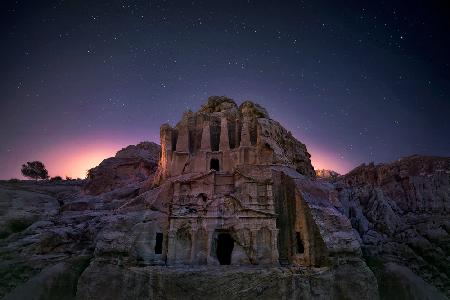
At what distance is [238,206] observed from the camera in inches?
1492

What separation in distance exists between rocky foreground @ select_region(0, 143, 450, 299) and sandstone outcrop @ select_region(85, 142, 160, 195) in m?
10.8

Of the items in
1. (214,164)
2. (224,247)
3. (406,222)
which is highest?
(214,164)

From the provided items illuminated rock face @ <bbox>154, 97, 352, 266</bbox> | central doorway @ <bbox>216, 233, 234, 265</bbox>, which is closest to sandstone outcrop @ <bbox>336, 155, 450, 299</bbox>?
illuminated rock face @ <bbox>154, 97, 352, 266</bbox>

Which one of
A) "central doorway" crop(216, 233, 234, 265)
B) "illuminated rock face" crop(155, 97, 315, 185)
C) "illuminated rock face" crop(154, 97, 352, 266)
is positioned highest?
"illuminated rock face" crop(155, 97, 315, 185)

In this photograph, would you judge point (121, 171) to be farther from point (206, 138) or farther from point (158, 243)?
point (158, 243)

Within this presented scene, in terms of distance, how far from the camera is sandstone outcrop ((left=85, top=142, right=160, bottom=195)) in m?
59.7

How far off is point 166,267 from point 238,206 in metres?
10.4

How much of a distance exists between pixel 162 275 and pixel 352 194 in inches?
1202

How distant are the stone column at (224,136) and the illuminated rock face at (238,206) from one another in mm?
148

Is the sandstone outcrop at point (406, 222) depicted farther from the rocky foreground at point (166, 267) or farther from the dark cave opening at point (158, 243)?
the dark cave opening at point (158, 243)

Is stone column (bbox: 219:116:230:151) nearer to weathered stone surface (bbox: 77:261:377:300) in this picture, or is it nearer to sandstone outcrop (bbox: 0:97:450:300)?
sandstone outcrop (bbox: 0:97:450:300)

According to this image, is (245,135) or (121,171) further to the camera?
(121,171)

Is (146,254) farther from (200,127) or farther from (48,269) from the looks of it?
(200,127)

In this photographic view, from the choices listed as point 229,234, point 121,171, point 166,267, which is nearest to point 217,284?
point 166,267
